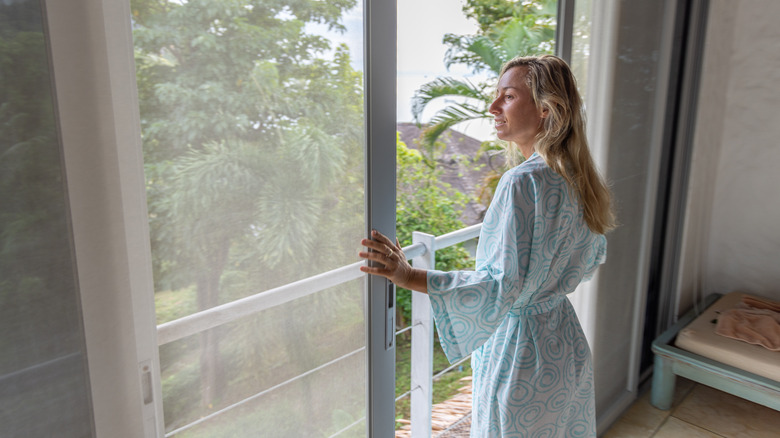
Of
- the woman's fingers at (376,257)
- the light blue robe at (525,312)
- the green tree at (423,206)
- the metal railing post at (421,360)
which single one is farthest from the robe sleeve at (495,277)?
the green tree at (423,206)

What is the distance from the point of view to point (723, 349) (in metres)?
2.47

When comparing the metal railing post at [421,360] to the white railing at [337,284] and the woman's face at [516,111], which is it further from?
the woman's face at [516,111]

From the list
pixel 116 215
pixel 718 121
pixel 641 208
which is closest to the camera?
pixel 116 215

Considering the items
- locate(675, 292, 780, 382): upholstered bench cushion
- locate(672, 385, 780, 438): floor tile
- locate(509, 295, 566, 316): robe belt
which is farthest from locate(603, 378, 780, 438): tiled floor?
locate(509, 295, 566, 316): robe belt

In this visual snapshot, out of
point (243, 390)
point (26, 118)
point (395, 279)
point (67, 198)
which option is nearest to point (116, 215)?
point (67, 198)

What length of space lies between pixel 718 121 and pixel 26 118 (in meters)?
3.34

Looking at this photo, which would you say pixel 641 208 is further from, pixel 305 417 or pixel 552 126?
pixel 305 417

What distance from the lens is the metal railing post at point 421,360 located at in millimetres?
1960

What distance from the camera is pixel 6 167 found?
26.9 inches

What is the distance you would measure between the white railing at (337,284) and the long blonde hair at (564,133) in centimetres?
58

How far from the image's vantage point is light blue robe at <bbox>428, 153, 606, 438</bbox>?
1.27 m

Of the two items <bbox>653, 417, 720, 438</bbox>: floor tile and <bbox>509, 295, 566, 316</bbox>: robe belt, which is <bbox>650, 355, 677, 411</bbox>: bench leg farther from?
<bbox>509, 295, 566, 316</bbox>: robe belt

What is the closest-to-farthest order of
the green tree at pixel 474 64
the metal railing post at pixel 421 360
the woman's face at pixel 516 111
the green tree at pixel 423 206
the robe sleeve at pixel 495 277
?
the robe sleeve at pixel 495 277 < the woman's face at pixel 516 111 < the metal railing post at pixel 421 360 < the green tree at pixel 474 64 < the green tree at pixel 423 206

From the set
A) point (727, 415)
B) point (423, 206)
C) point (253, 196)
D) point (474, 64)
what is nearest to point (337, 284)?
point (253, 196)
